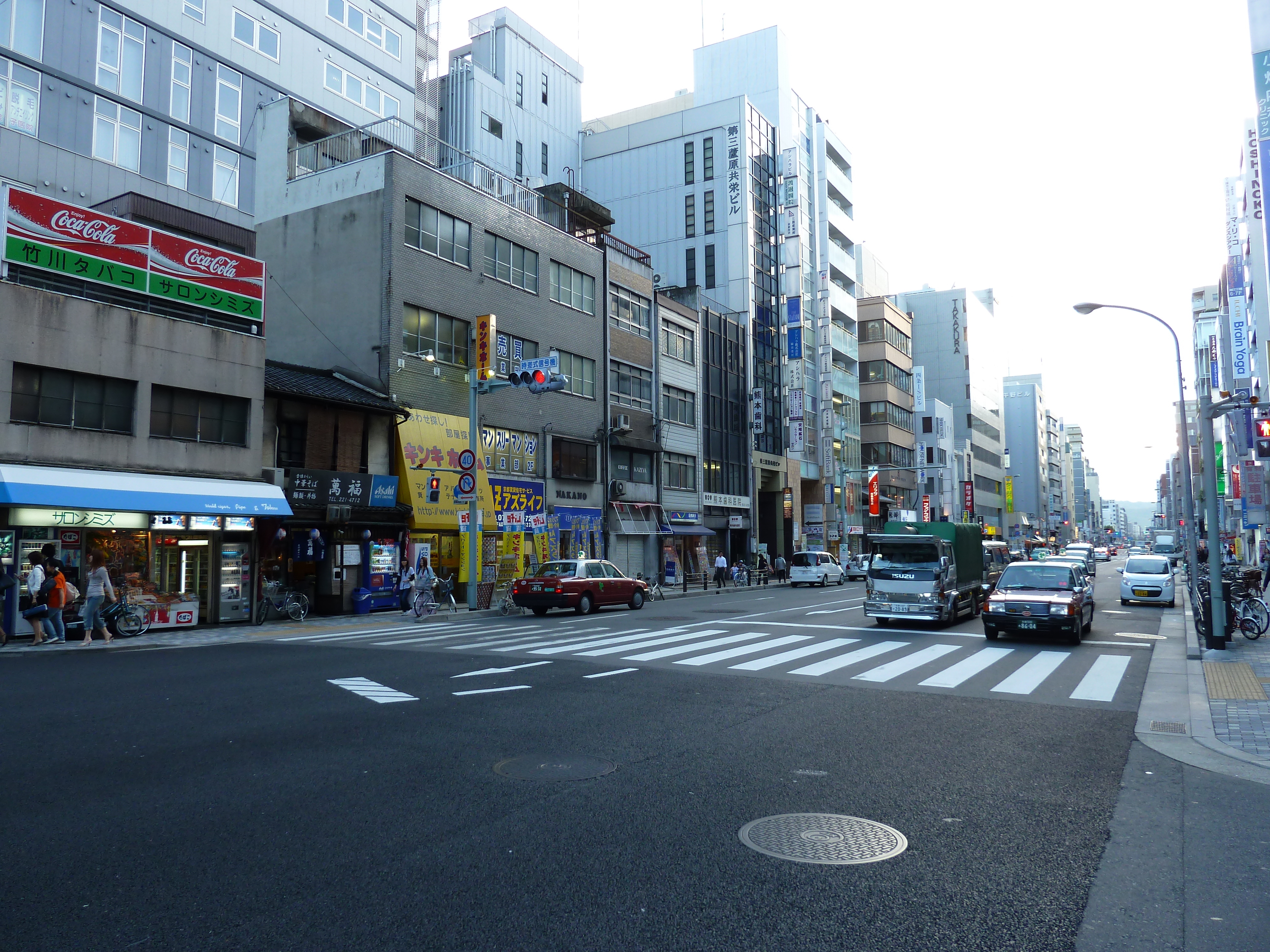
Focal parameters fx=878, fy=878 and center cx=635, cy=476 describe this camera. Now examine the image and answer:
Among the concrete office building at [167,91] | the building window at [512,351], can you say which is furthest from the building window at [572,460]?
the concrete office building at [167,91]

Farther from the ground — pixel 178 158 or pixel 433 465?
pixel 178 158

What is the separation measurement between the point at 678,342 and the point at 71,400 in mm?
32653

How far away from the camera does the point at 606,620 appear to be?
23219mm

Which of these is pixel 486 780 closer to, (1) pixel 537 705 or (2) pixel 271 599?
(1) pixel 537 705

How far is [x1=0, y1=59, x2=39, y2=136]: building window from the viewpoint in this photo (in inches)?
1212

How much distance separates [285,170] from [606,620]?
22811 mm

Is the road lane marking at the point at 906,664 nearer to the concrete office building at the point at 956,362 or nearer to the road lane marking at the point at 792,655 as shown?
the road lane marking at the point at 792,655

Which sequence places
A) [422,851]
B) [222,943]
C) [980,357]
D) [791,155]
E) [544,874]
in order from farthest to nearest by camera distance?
[980,357] → [791,155] → [422,851] → [544,874] → [222,943]

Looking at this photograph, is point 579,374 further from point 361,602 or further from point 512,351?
point 361,602

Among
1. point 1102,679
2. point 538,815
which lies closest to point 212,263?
point 538,815

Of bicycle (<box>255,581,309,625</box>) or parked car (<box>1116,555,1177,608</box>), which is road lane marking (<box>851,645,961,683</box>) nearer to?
parked car (<box>1116,555,1177,608</box>)

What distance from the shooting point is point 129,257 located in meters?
21.5

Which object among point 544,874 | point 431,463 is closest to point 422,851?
point 544,874

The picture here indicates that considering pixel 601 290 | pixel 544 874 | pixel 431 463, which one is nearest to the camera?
pixel 544 874
